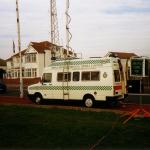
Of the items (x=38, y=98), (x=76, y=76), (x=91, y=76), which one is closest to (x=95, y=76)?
(x=91, y=76)

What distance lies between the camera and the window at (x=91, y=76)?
872 inches

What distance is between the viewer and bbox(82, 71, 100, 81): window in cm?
2214

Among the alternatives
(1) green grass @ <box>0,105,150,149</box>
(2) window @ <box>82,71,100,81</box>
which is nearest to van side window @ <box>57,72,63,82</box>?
(2) window @ <box>82,71,100,81</box>

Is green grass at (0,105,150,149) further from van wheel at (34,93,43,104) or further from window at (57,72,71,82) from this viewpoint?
van wheel at (34,93,43,104)

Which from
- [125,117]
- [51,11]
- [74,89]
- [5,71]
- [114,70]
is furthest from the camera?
[5,71]

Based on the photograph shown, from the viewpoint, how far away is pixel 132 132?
43.8 feet

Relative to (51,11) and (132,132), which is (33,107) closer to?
(132,132)

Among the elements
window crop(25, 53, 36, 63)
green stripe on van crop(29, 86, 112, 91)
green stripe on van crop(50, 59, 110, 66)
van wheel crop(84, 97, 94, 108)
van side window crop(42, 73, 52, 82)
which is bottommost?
van wheel crop(84, 97, 94, 108)

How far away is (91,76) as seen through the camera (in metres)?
22.4

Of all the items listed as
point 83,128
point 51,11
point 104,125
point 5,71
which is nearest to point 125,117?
point 104,125

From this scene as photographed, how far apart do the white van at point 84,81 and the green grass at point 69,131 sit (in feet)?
12.2

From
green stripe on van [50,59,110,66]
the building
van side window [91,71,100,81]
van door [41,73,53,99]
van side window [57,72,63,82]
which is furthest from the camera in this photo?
the building

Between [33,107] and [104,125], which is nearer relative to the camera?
[104,125]

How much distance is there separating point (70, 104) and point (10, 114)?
21.6 ft
